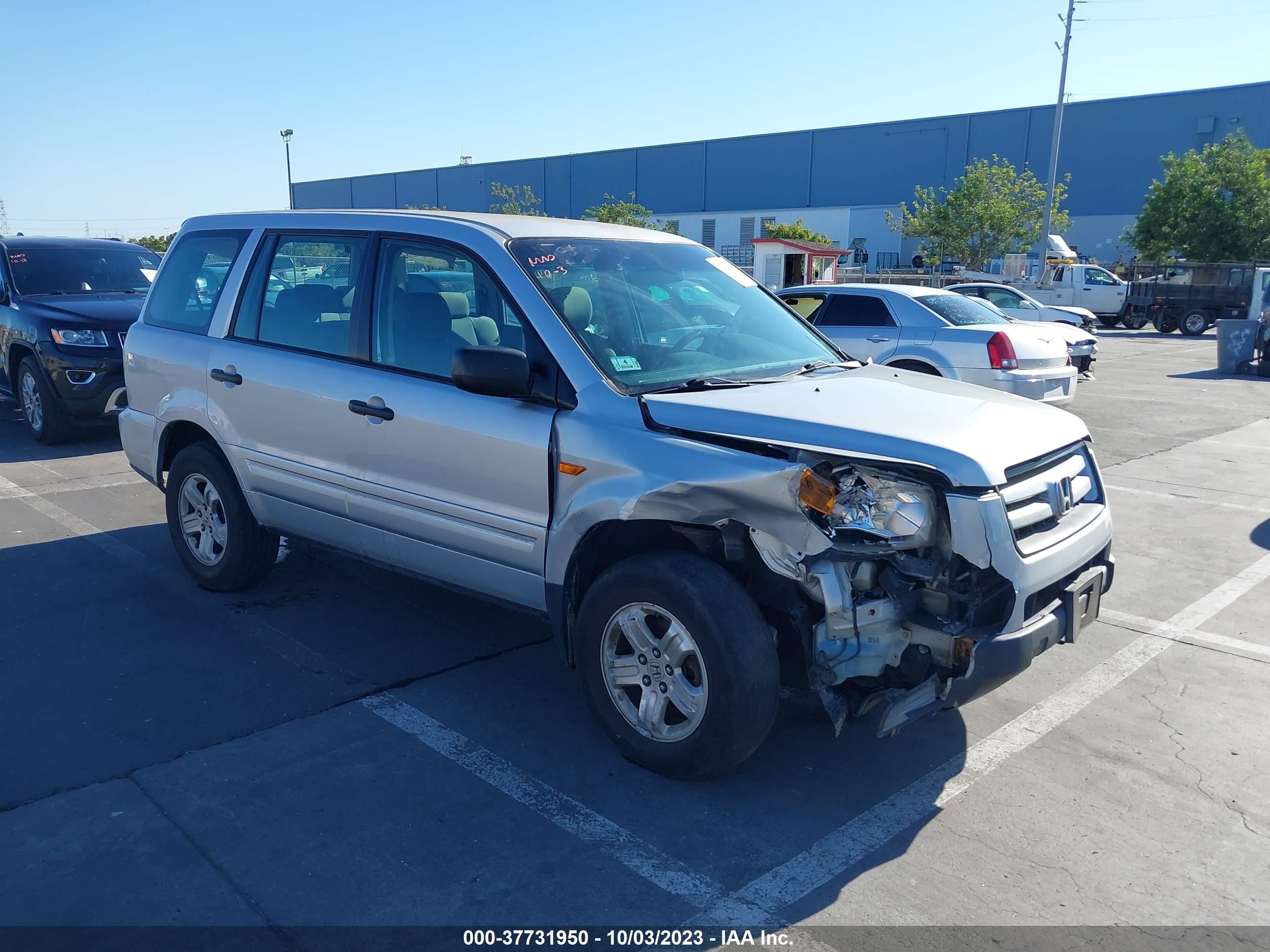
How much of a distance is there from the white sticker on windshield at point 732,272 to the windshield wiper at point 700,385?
115cm

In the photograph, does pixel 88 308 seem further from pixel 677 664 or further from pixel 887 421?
pixel 887 421

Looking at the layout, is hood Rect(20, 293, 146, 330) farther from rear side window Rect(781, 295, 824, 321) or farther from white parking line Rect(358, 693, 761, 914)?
rear side window Rect(781, 295, 824, 321)

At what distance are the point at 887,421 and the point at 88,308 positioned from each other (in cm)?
913

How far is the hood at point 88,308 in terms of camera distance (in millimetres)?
9664

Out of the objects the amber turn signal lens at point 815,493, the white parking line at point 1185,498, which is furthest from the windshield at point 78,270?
the white parking line at point 1185,498

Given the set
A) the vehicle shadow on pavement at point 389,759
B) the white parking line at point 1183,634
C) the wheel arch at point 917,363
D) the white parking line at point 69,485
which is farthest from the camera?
the wheel arch at point 917,363

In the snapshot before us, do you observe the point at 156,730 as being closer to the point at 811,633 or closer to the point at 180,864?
the point at 180,864

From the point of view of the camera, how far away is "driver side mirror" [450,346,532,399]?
12.5 feet

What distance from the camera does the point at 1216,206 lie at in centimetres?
3775

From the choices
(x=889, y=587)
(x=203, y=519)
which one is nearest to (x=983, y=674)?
(x=889, y=587)

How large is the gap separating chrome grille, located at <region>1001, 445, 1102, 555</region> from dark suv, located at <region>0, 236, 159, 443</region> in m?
8.01

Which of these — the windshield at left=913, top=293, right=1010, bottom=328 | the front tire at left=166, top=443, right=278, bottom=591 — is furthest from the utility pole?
the front tire at left=166, top=443, right=278, bottom=591

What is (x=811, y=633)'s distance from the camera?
3.54 metres

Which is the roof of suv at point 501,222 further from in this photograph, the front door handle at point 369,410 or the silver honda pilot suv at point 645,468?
the front door handle at point 369,410
